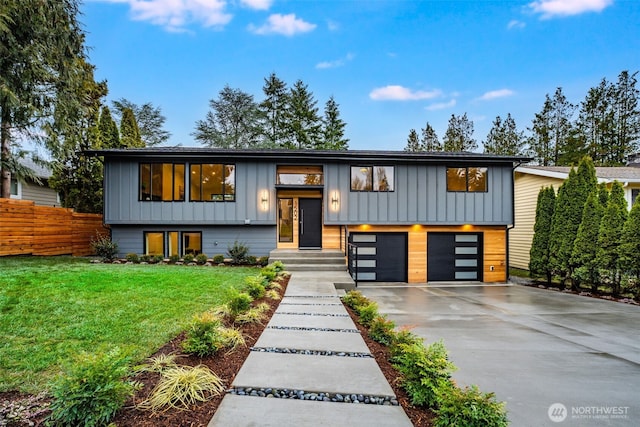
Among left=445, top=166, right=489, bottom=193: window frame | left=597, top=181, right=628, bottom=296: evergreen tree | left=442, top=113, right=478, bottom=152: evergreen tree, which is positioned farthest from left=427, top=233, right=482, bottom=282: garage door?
left=442, top=113, right=478, bottom=152: evergreen tree

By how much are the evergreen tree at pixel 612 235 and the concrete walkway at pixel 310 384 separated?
319 inches

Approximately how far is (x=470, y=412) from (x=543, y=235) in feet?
34.6

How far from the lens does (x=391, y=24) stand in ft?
42.4

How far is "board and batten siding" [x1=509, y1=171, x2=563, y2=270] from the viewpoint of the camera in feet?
40.8

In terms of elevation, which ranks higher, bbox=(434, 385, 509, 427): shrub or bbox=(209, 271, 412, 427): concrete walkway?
bbox=(434, 385, 509, 427): shrub

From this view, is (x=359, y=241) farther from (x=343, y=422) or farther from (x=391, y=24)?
(x=391, y=24)

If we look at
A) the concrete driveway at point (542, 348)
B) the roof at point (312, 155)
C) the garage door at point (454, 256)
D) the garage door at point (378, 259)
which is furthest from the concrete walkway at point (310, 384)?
the garage door at point (454, 256)

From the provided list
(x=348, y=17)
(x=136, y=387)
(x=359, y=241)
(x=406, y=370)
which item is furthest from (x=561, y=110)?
(x=136, y=387)

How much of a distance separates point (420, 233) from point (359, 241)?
7.04ft

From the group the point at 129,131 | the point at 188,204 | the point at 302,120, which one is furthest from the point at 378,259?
the point at 302,120

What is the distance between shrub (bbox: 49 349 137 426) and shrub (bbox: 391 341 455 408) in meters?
1.90

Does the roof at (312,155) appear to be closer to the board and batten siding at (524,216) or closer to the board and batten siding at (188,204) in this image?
the board and batten siding at (188,204)

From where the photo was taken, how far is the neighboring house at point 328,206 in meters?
10.0

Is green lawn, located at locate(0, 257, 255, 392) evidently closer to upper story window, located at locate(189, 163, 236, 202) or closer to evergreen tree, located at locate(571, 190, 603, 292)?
upper story window, located at locate(189, 163, 236, 202)
